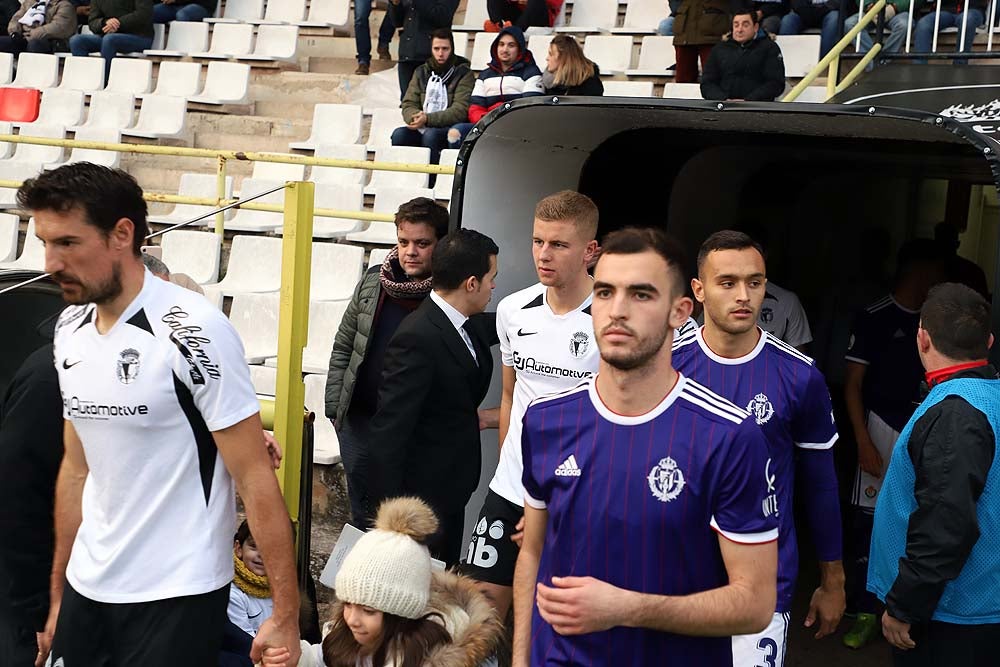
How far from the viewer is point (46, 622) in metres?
3.52

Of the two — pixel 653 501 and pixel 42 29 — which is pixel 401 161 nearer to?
pixel 42 29

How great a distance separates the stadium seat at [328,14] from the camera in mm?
14602

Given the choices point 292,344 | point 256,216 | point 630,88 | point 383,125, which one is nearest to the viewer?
point 292,344

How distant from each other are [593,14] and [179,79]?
4737 millimetres

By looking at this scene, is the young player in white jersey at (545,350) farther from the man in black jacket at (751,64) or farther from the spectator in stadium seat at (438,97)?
the spectator in stadium seat at (438,97)

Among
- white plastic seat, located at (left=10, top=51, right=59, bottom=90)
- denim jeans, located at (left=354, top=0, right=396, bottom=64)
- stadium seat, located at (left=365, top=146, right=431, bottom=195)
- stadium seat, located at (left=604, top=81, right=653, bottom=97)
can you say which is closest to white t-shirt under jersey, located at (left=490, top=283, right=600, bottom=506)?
stadium seat, located at (left=365, top=146, right=431, bottom=195)

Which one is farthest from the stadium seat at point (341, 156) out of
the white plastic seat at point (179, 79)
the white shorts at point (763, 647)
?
the white shorts at point (763, 647)

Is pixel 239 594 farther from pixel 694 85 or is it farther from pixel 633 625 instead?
pixel 694 85

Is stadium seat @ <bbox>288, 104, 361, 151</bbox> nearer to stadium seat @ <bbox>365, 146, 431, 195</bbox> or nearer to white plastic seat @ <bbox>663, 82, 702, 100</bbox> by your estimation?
stadium seat @ <bbox>365, 146, 431, 195</bbox>

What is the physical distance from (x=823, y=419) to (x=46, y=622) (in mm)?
2584

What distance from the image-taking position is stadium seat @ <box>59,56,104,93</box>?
13.6m

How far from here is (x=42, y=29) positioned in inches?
563

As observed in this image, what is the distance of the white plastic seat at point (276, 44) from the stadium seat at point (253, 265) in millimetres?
5403

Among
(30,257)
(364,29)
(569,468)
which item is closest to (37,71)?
(364,29)
